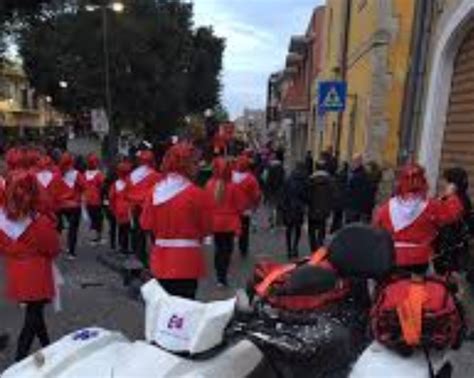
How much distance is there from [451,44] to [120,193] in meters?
5.08

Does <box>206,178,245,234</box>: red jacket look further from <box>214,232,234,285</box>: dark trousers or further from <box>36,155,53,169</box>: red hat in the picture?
<box>36,155,53,169</box>: red hat

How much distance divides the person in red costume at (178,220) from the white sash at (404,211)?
1546mm

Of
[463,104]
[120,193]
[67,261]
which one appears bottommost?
[67,261]

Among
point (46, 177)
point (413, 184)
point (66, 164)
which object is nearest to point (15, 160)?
point (46, 177)

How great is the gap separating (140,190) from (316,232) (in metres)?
3.01

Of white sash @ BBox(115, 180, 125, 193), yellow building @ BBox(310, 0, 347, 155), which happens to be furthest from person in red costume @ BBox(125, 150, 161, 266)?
yellow building @ BBox(310, 0, 347, 155)

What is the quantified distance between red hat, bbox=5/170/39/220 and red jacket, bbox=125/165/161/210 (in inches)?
224

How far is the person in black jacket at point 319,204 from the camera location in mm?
14414

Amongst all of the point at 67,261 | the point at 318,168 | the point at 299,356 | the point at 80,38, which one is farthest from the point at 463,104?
the point at 80,38

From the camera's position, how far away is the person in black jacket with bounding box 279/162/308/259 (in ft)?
48.4

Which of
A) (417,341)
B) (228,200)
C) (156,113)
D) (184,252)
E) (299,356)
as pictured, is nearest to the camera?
(417,341)

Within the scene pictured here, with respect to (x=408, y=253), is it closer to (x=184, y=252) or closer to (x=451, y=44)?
(x=184, y=252)

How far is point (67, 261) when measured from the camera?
13.9m

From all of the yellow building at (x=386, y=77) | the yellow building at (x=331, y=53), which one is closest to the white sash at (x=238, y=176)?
the yellow building at (x=386, y=77)
